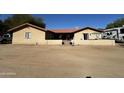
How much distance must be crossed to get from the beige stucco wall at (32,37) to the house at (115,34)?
9.05 m

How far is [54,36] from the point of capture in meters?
23.7

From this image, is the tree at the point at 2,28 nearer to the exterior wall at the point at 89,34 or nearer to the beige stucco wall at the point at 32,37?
the beige stucco wall at the point at 32,37

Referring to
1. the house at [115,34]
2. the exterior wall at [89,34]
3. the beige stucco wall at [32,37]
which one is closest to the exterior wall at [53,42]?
the beige stucco wall at [32,37]

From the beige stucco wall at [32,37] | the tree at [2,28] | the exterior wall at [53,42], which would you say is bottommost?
the exterior wall at [53,42]

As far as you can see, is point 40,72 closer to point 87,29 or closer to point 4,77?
point 4,77

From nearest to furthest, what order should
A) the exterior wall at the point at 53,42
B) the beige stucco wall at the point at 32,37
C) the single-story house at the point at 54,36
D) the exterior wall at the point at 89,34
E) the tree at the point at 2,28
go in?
the exterior wall at the point at 53,42, the single-story house at the point at 54,36, the beige stucco wall at the point at 32,37, the exterior wall at the point at 89,34, the tree at the point at 2,28

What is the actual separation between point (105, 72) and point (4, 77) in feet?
13.6

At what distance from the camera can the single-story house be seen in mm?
23266

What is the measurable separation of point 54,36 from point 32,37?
4.88m

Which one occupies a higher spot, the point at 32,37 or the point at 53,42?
the point at 32,37

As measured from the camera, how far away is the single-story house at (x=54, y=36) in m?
23.3

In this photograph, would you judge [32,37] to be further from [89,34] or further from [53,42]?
[89,34]

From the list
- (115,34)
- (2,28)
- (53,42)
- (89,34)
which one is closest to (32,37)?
(2,28)
